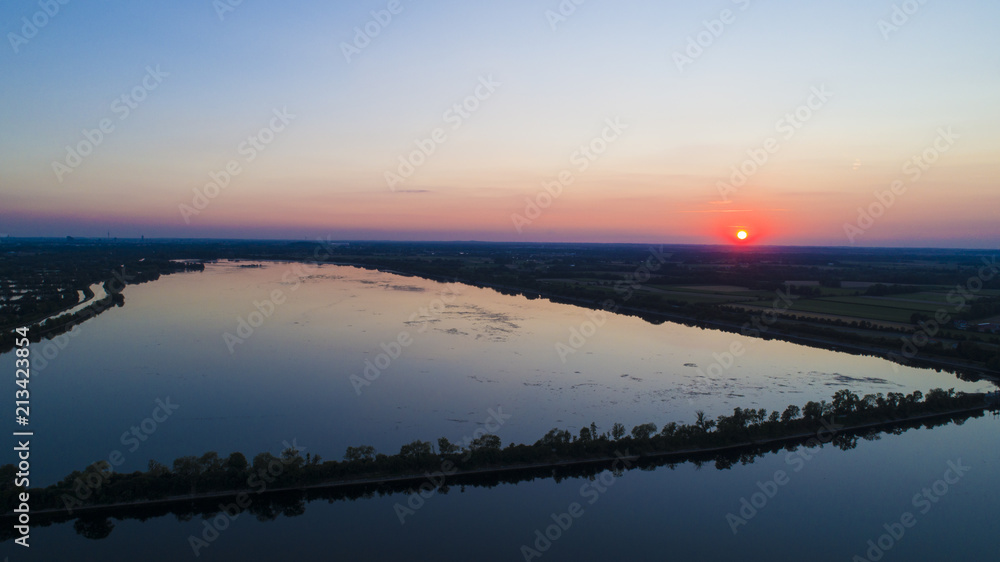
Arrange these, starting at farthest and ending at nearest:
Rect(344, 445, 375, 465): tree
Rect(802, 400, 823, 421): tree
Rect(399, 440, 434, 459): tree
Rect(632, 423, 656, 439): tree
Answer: Rect(802, 400, 823, 421): tree < Rect(632, 423, 656, 439): tree < Rect(399, 440, 434, 459): tree < Rect(344, 445, 375, 465): tree

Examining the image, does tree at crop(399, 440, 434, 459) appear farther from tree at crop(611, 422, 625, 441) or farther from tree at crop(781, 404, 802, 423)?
tree at crop(781, 404, 802, 423)

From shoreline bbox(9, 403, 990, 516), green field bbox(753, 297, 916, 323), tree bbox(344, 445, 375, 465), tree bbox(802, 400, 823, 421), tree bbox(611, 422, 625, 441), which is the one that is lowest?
shoreline bbox(9, 403, 990, 516)

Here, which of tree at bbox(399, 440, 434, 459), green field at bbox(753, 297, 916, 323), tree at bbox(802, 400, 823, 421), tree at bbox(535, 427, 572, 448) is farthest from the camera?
green field at bbox(753, 297, 916, 323)

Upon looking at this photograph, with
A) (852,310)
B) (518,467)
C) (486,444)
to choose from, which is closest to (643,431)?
(518,467)

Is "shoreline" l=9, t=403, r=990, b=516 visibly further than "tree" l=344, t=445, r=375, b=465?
No

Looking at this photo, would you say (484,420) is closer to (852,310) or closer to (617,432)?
(617,432)

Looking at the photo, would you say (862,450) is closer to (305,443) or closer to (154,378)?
(305,443)

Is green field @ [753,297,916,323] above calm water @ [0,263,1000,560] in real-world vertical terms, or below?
above

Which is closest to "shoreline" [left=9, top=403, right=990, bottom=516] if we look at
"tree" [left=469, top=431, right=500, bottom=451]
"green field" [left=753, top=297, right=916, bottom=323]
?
"tree" [left=469, top=431, right=500, bottom=451]
